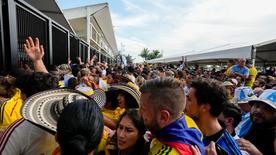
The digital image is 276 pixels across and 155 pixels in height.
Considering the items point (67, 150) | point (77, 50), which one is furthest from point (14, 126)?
point (77, 50)

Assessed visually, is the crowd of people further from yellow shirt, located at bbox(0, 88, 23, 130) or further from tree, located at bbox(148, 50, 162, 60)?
tree, located at bbox(148, 50, 162, 60)

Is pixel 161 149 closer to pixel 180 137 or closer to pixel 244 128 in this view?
pixel 180 137

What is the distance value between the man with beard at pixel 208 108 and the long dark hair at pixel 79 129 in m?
0.98

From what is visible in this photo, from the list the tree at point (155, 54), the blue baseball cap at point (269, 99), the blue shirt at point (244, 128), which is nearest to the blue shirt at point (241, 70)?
the blue shirt at point (244, 128)

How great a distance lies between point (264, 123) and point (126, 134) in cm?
143

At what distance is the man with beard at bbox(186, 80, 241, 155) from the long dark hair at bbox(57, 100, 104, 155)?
98cm

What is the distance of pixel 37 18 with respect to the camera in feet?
15.2

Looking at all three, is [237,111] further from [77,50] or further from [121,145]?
[77,50]

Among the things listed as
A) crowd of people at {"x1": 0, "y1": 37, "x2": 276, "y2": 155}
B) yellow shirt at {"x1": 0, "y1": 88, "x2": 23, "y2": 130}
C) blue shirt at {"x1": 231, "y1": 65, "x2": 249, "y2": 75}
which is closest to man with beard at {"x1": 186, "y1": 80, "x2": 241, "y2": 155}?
crowd of people at {"x1": 0, "y1": 37, "x2": 276, "y2": 155}

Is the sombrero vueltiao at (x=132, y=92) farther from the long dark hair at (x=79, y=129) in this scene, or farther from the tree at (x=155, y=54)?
the tree at (x=155, y=54)

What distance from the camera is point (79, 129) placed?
1.19 m

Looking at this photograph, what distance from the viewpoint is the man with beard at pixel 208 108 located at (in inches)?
76.5

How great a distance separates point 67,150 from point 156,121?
602 millimetres

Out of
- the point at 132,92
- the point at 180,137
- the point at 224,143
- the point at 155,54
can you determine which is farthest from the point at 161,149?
the point at 155,54
